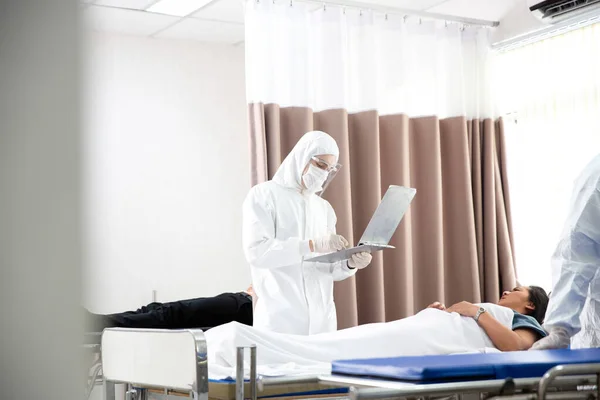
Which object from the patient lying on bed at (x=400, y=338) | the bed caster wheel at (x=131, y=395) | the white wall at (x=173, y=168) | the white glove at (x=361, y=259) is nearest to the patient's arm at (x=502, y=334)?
the patient lying on bed at (x=400, y=338)

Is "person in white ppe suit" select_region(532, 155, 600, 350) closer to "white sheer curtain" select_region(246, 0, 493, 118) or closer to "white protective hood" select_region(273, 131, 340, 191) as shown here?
"white protective hood" select_region(273, 131, 340, 191)

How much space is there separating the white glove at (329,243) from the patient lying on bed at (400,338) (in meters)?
0.38

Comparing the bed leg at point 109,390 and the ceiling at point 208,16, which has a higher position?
the ceiling at point 208,16

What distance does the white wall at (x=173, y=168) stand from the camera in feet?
17.7

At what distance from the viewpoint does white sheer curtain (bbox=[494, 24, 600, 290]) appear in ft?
14.5

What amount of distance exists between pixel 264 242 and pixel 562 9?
6.51 ft

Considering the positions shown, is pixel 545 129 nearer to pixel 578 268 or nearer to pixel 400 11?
pixel 400 11

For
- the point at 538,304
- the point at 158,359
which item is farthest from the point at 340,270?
the point at 158,359

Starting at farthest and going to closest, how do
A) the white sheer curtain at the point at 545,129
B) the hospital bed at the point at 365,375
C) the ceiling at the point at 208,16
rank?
the ceiling at the point at 208,16, the white sheer curtain at the point at 545,129, the hospital bed at the point at 365,375

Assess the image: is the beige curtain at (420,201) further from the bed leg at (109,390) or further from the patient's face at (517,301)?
the bed leg at (109,390)

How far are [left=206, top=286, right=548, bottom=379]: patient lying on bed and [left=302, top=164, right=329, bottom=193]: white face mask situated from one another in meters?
0.71

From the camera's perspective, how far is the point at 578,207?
7.47ft

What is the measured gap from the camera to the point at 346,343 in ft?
10.6

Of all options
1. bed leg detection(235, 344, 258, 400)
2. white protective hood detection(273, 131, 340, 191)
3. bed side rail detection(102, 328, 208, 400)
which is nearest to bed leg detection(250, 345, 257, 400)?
bed leg detection(235, 344, 258, 400)
